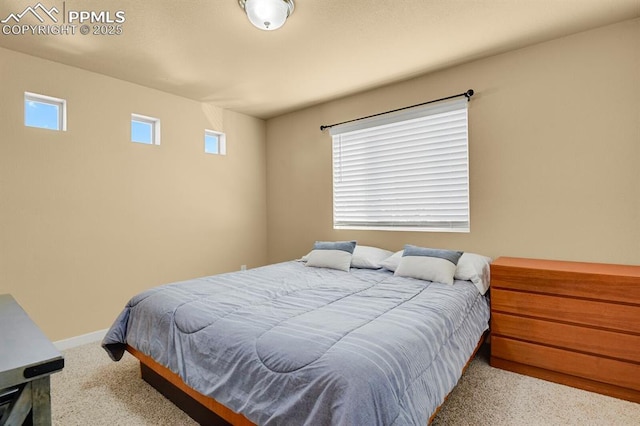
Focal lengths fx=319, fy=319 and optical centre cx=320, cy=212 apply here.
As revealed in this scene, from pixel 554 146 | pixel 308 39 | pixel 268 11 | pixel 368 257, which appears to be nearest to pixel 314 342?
pixel 368 257

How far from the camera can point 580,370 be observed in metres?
2.12

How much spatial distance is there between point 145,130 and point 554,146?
4.02m

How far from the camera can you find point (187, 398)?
191 cm

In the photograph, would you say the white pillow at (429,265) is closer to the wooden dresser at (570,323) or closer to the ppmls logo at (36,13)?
the wooden dresser at (570,323)

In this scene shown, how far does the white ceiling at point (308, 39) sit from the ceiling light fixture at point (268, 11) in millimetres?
89

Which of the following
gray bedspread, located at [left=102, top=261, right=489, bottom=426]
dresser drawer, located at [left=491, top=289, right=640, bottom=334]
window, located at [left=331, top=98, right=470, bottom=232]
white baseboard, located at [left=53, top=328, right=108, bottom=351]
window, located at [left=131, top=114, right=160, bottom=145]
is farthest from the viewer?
window, located at [left=131, top=114, right=160, bottom=145]

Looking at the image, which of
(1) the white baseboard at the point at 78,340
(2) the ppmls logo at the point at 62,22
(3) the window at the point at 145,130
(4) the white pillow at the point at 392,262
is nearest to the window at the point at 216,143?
(3) the window at the point at 145,130

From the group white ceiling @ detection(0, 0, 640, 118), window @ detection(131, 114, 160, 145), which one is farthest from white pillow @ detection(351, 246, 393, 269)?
window @ detection(131, 114, 160, 145)

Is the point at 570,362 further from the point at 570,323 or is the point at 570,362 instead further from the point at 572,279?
the point at 572,279

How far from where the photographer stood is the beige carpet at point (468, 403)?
6.05 ft

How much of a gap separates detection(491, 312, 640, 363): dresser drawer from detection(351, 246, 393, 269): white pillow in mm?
1091

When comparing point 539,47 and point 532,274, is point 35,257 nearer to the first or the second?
point 532,274

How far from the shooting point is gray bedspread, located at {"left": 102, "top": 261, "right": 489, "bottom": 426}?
126cm

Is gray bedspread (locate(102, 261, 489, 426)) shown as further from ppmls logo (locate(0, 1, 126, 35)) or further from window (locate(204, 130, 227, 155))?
window (locate(204, 130, 227, 155))
